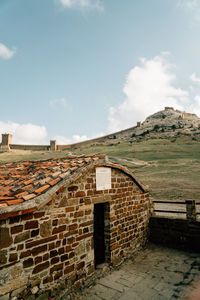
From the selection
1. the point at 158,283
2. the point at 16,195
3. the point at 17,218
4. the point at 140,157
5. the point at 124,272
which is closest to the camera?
the point at 17,218

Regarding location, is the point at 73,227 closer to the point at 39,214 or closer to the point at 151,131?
the point at 39,214

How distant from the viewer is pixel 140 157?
26.1 meters

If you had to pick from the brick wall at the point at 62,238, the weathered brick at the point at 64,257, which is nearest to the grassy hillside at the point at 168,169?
the brick wall at the point at 62,238

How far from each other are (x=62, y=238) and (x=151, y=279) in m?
2.78

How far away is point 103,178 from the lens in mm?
5363

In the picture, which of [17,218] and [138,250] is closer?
[17,218]

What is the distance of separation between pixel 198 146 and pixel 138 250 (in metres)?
25.0

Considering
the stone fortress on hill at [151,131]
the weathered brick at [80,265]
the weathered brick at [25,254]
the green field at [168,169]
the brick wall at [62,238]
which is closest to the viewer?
the brick wall at [62,238]

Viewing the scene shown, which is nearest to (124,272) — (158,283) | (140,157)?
(158,283)

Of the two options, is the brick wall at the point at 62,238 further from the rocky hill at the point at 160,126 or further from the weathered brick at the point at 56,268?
the rocky hill at the point at 160,126

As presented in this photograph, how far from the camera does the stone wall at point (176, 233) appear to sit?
656 cm

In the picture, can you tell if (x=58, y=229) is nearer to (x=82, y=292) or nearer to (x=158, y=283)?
(x=82, y=292)

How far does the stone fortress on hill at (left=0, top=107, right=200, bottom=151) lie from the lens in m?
41.9

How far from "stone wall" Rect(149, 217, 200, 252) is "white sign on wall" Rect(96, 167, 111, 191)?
131 inches
